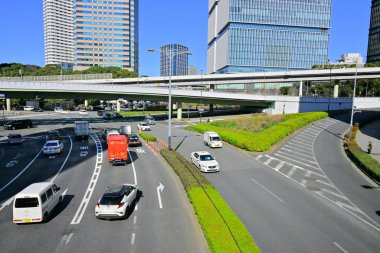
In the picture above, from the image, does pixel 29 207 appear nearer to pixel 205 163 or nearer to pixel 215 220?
pixel 215 220

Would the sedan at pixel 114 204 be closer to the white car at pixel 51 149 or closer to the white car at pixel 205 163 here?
the white car at pixel 205 163

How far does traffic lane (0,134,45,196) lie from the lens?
26109mm

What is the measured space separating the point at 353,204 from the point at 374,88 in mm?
123629

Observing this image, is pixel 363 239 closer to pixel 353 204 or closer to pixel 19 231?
pixel 353 204

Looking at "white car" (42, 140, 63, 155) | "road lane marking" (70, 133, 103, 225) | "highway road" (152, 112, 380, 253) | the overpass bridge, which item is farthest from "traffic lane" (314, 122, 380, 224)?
the overpass bridge

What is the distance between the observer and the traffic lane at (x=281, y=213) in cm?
1406

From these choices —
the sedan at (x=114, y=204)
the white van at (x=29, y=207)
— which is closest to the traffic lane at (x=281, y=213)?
the sedan at (x=114, y=204)

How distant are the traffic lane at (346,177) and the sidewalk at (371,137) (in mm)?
2908

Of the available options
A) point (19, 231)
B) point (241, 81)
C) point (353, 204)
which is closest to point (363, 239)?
point (353, 204)

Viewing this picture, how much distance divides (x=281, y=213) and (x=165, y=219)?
7.45 m

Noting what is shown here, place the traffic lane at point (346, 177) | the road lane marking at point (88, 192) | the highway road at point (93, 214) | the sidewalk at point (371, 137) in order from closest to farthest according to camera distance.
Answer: the highway road at point (93, 214)
the road lane marking at point (88, 192)
the traffic lane at point (346, 177)
the sidewalk at point (371, 137)

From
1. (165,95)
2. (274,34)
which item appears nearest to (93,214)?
(165,95)

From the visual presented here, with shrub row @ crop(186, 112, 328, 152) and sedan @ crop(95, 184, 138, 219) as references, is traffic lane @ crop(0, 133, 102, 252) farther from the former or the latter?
shrub row @ crop(186, 112, 328, 152)

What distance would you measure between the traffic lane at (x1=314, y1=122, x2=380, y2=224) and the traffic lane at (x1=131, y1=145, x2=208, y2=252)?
1184 centimetres
